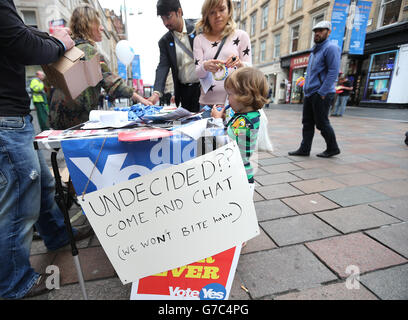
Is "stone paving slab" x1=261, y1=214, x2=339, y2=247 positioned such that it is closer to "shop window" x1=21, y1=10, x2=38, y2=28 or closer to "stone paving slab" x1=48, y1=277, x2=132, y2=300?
"stone paving slab" x1=48, y1=277, x2=132, y2=300

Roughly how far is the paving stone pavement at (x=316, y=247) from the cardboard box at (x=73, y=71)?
3.85 feet

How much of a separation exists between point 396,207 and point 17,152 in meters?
2.96

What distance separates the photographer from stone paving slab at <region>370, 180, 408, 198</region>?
243 centimetres

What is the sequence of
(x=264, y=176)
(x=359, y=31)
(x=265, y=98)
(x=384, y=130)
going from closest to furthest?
(x=265, y=98) → (x=264, y=176) → (x=384, y=130) → (x=359, y=31)

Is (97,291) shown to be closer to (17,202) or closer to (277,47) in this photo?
(17,202)

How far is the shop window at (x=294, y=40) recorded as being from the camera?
1887cm

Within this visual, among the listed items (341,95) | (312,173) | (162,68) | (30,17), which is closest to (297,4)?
(341,95)

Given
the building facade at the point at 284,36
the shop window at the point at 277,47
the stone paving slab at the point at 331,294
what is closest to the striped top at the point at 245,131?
the stone paving slab at the point at 331,294

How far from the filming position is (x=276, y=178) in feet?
9.77

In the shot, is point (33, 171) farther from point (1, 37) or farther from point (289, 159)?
point (289, 159)

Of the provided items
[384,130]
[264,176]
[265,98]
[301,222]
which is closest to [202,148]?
[265,98]

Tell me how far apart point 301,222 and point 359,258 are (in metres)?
0.49

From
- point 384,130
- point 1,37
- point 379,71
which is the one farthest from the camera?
point 379,71

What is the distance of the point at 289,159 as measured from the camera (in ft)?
12.4
